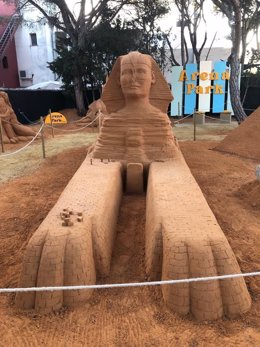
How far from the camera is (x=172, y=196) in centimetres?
326

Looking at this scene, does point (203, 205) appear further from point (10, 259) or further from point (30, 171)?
point (30, 171)

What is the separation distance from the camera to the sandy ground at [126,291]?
7.27 ft

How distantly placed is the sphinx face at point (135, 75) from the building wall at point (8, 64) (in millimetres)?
18790

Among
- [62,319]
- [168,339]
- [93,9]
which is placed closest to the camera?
[168,339]

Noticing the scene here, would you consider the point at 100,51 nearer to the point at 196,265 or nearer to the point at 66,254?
the point at 66,254

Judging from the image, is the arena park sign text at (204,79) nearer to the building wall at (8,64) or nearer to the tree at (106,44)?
the tree at (106,44)

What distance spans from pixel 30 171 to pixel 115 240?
3954mm

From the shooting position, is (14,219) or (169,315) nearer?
(169,315)

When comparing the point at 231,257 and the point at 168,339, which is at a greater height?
the point at 231,257

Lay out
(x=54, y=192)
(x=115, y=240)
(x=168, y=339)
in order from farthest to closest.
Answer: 1. (x=54, y=192)
2. (x=115, y=240)
3. (x=168, y=339)

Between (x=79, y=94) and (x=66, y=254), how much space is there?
14765 mm

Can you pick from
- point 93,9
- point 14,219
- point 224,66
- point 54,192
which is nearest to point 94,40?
point 93,9

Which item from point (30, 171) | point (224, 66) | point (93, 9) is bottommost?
point (30, 171)

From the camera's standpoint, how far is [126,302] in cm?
255
